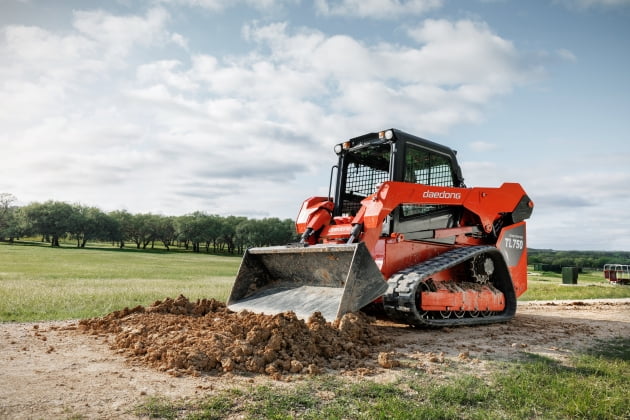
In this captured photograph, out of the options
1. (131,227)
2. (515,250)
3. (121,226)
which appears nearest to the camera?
(515,250)

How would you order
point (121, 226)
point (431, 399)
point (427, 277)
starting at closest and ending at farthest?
point (431, 399), point (427, 277), point (121, 226)

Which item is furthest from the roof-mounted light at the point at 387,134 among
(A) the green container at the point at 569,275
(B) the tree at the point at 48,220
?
(B) the tree at the point at 48,220

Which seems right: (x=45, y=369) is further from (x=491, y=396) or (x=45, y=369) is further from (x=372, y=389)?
(x=491, y=396)

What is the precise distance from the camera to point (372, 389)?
15.1 ft

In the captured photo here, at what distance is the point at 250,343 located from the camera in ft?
18.7

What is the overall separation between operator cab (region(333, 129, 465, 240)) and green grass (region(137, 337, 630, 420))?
3696 millimetres

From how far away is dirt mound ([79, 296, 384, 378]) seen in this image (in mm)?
5273

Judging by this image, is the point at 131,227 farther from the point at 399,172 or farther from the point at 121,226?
the point at 399,172

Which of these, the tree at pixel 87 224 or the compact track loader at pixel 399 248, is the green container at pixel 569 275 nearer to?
the compact track loader at pixel 399 248

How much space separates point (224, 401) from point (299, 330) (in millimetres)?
1947

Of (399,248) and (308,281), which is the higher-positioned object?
(399,248)

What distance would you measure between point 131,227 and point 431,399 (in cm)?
9947

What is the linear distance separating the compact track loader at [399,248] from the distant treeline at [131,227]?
68941mm

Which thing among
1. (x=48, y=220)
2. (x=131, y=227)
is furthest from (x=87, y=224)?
(x=131, y=227)
